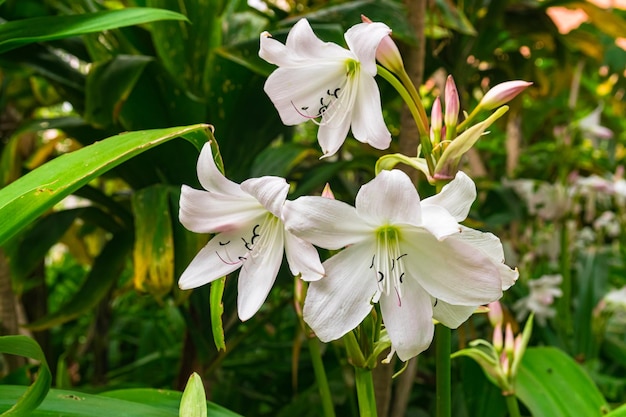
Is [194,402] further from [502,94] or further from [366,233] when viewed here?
[502,94]

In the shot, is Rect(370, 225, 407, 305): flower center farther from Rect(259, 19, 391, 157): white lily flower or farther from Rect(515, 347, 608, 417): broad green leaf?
Rect(515, 347, 608, 417): broad green leaf

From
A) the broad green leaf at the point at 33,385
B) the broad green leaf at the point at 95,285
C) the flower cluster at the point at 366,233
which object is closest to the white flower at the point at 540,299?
the broad green leaf at the point at 95,285

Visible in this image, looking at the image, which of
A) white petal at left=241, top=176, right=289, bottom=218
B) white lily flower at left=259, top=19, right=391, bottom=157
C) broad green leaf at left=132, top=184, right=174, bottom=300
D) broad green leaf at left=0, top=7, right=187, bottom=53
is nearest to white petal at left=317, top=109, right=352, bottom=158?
white lily flower at left=259, top=19, right=391, bottom=157

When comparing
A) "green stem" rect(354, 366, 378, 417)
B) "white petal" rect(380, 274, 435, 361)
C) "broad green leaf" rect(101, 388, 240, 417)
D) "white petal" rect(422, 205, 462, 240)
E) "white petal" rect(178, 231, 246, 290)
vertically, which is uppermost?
"white petal" rect(422, 205, 462, 240)

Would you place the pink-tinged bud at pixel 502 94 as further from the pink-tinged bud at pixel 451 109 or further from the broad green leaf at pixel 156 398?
the broad green leaf at pixel 156 398

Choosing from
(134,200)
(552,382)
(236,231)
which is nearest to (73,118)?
(134,200)

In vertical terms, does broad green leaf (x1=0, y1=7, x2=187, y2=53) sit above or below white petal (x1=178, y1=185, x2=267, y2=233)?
above
